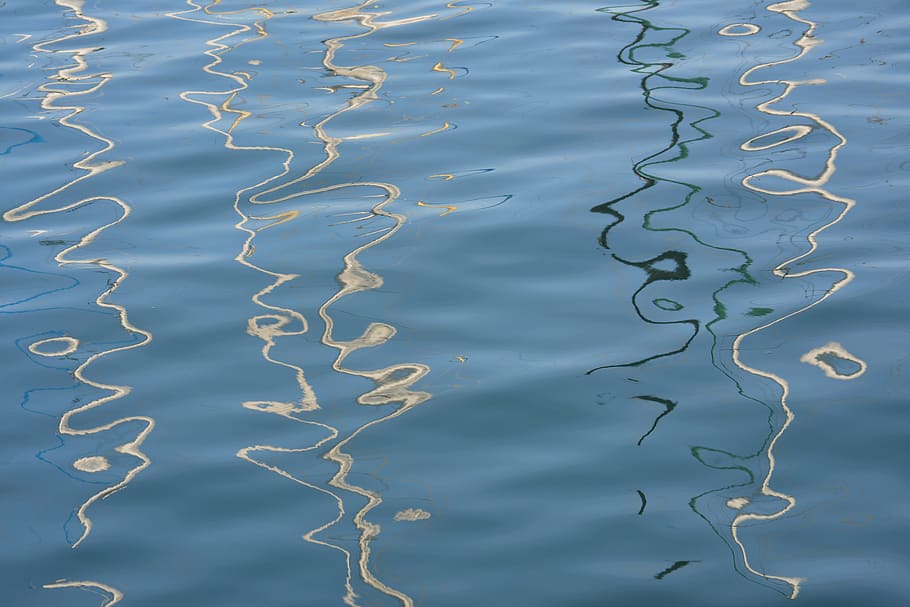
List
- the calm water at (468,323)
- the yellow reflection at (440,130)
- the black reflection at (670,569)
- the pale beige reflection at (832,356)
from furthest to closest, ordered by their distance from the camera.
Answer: the yellow reflection at (440,130) → the pale beige reflection at (832,356) → the calm water at (468,323) → the black reflection at (670,569)

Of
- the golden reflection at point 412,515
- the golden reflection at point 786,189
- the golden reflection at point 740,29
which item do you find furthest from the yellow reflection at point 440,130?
the golden reflection at point 412,515

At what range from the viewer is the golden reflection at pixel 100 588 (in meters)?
2.71

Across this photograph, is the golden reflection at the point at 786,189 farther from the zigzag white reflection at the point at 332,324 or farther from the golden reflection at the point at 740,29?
the zigzag white reflection at the point at 332,324

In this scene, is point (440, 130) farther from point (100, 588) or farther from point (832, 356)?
point (100, 588)

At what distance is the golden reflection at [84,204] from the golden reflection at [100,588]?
13cm

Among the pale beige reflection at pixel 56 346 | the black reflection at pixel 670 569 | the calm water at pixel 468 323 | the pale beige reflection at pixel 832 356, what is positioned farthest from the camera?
the pale beige reflection at pixel 56 346

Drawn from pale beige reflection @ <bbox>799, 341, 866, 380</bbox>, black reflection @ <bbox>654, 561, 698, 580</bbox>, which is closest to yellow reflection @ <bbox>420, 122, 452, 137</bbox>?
pale beige reflection @ <bbox>799, 341, 866, 380</bbox>

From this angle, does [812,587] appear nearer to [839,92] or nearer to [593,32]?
[839,92]

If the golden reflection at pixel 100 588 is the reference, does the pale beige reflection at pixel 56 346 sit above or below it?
above

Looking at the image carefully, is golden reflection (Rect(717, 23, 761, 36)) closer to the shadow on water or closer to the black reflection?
the shadow on water

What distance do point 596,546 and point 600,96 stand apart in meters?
3.04

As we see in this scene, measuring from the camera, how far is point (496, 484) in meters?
3.01

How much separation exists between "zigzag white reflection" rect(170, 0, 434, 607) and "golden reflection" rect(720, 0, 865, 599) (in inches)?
36.0

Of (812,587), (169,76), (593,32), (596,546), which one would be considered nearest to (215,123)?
(169,76)
